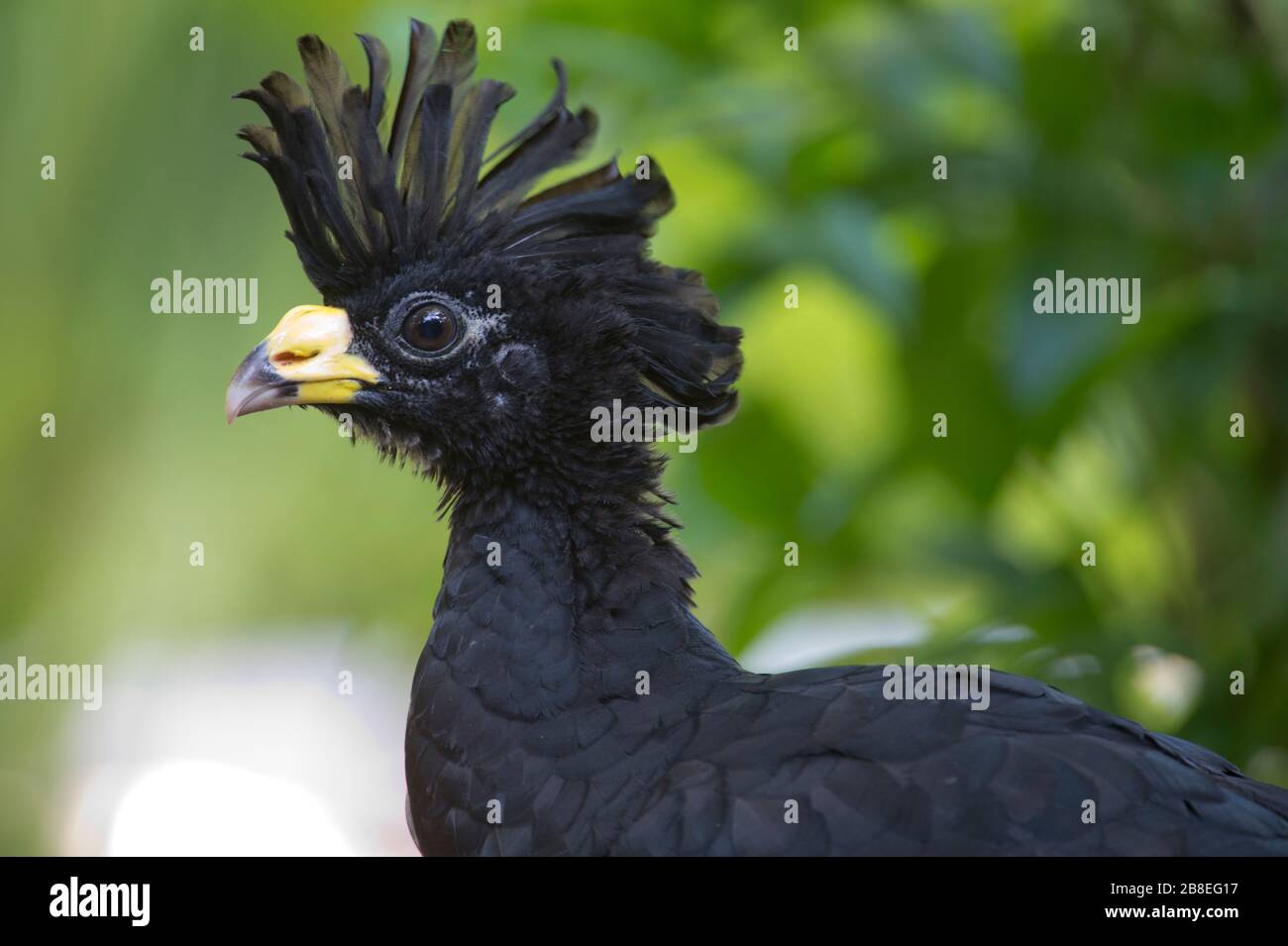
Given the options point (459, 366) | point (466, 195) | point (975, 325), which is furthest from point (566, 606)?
point (975, 325)

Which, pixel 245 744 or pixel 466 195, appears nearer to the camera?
pixel 466 195

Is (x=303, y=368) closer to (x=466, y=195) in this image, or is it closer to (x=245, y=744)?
(x=466, y=195)

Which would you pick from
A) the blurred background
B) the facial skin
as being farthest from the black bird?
the blurred background

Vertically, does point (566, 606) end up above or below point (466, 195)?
below

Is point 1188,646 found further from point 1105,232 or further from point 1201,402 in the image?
point 1105,232

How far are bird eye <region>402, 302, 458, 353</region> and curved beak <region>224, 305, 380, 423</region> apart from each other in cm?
12

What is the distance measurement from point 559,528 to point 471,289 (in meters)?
0.51

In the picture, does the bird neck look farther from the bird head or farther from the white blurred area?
the white blurred area

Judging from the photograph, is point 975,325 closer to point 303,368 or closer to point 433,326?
point 433,326

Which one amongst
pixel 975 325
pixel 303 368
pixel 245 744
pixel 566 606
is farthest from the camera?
pixel 245 744

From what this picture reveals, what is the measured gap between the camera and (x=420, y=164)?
8.57ft

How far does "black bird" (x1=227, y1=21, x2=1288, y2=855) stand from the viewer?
2188 mm

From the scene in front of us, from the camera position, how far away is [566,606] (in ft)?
8.13

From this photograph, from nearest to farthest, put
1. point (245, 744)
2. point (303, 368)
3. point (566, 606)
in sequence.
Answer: point (566, 606) → point (303, 368) → point (245, 744)
